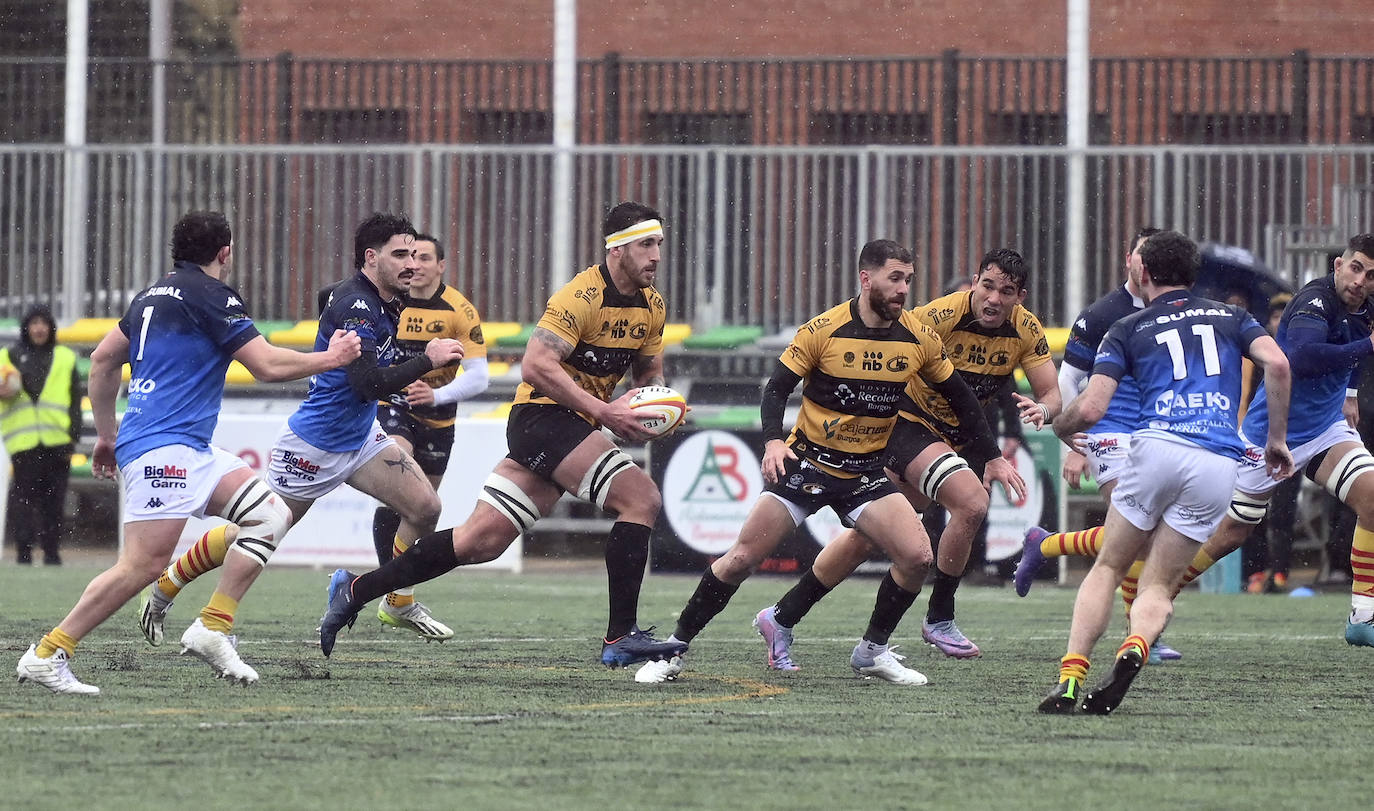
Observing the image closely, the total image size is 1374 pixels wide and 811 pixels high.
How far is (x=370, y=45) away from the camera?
78.9 feet

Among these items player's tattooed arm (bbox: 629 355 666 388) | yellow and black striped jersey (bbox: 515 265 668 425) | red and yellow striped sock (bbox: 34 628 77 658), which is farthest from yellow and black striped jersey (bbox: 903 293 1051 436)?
red and yellow striped sock (bbox: 34 628 77 658)

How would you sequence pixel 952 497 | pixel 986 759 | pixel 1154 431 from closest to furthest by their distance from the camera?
pixel 986 759 → pixel 1154 431 → pixel 952 497

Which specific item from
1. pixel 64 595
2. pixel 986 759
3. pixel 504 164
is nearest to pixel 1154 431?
pixel 986 759

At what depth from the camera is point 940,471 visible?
932cm

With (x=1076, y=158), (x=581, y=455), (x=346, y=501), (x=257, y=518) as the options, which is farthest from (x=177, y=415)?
(x=1076, y=158)

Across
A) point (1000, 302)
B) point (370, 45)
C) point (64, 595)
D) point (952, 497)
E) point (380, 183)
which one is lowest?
point (64, 595)

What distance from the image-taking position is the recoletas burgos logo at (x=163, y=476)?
788cm

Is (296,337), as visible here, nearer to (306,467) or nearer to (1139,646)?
(306,467)

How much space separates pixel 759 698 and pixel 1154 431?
71.3 inches

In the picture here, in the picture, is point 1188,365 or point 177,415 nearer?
point 1188,365

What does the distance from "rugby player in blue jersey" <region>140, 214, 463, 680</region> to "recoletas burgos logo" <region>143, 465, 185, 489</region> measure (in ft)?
2.66

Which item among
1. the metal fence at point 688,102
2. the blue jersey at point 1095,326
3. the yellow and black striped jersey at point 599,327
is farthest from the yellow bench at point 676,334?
the yellow and black striped jersey at point 599,327

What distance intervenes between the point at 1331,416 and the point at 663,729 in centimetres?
466

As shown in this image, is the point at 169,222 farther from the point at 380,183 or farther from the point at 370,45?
the point at 370,45
